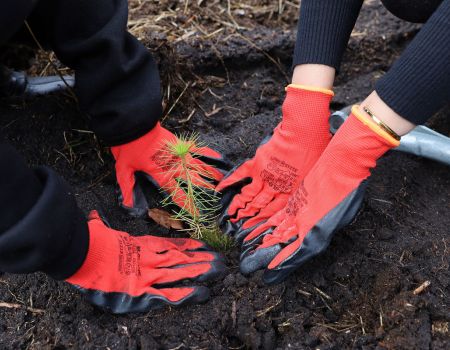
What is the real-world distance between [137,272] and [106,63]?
0.61m

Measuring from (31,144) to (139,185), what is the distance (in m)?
0.42

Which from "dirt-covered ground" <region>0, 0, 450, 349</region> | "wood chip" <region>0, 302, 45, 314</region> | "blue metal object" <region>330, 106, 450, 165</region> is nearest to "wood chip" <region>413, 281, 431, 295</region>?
"dirt-covered ground" <region>0, 0, 450, 349</region>

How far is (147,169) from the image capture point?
1831mm

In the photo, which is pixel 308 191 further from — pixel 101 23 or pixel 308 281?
pixel 101 23

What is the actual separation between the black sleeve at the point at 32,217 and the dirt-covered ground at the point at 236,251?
25 centimetres

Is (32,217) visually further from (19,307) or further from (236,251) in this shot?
(236,251)

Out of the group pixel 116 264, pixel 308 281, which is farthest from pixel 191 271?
pixel 308 281

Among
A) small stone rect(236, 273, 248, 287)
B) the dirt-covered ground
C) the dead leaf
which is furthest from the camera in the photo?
the dead leaf

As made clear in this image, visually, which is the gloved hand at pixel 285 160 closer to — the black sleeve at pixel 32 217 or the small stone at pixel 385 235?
the small stone at pixel 385 235

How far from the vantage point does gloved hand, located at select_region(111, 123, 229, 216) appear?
5.90ft

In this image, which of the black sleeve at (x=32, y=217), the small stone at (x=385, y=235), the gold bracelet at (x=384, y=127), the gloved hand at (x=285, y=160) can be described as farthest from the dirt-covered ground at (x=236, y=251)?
the gold bracelet at (x=384, y=127)

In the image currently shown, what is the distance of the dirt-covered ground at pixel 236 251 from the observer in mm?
1442

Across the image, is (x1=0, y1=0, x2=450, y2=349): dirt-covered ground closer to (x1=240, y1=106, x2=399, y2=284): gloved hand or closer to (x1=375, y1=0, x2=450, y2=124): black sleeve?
(x1=240, y1=106, x2=399, y2=284): gloved hand

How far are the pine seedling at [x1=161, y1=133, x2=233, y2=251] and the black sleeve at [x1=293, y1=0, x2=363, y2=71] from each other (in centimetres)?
45
